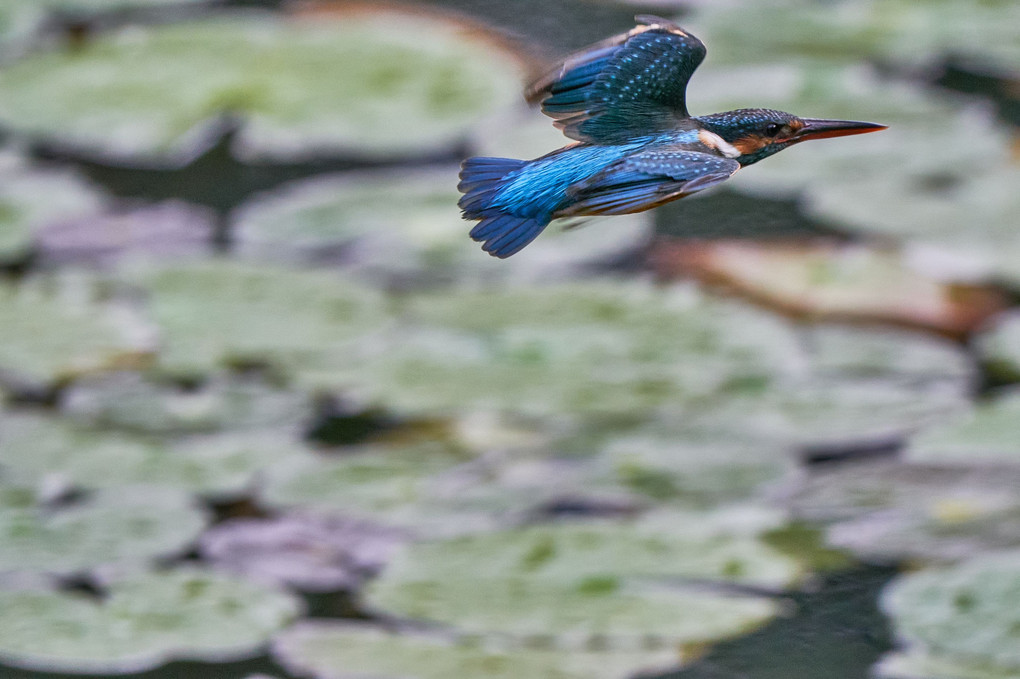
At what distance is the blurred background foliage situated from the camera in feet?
4.25

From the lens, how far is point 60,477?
144 centimetres

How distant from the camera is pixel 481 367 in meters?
1.62

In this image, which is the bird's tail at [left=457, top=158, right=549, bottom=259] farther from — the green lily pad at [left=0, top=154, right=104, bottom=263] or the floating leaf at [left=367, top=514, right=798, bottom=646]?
the green lily pad at [left=0, top=154, right=104, bottom=263]

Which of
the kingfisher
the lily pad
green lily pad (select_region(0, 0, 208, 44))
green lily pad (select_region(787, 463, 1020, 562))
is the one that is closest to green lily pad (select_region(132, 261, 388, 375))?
the lily pad

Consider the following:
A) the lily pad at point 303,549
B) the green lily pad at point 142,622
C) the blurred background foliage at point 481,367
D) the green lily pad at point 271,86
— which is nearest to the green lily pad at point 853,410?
the blurred background foliage at point 481,367

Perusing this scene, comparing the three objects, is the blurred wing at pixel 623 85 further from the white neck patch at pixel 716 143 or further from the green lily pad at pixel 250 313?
the green lily pad at pixel 250 313

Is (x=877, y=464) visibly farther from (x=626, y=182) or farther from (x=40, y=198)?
(x=40, y=198)

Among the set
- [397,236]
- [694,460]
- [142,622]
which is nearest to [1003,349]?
[694,460]

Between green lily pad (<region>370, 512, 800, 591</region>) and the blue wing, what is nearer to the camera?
the blue wing

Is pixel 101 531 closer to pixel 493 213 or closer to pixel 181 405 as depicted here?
pixel 181 405

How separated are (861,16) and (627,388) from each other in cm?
111

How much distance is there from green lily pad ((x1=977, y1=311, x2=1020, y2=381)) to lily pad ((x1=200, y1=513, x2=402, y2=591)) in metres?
0.71

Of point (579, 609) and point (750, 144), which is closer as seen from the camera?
point (750, 144)

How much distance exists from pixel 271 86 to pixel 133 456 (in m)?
0.84
